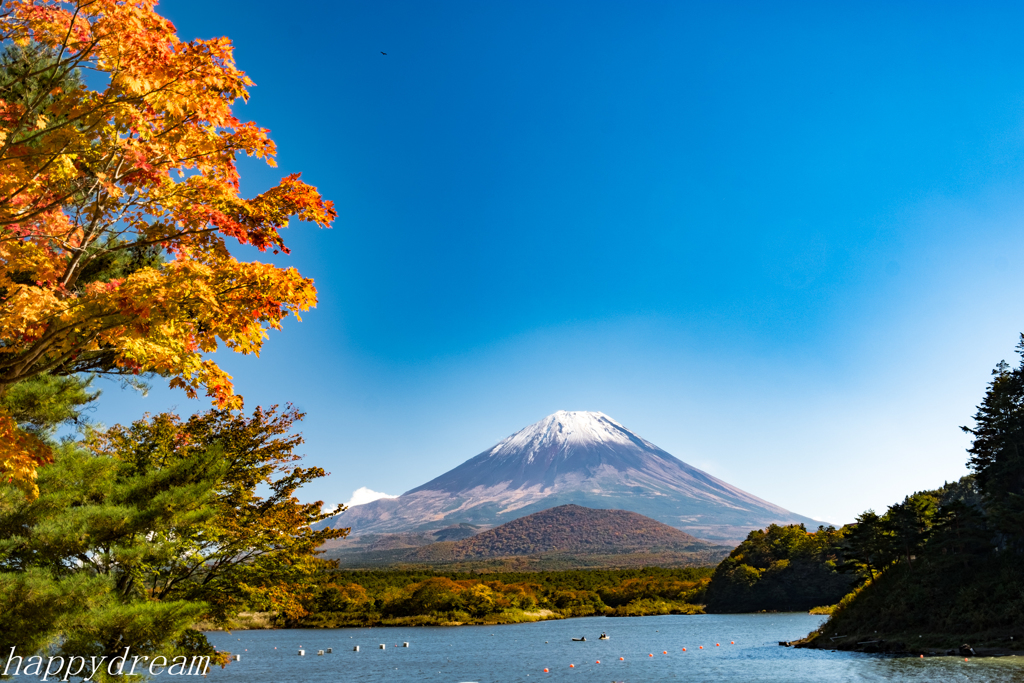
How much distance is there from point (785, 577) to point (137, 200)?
278 feet

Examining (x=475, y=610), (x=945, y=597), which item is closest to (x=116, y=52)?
(x=945, y=597)

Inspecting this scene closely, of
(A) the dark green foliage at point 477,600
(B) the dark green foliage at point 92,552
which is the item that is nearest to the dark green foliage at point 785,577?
(A) the dark green foliage at point 477,600

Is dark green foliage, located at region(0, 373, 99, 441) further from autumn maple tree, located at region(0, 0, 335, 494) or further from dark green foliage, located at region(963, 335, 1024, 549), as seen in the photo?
dark green foliage, located at region(963, 335, 1024, 549)

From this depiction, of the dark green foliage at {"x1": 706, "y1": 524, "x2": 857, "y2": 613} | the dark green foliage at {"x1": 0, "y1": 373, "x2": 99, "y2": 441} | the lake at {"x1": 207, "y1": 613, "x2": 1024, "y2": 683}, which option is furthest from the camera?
the dark green foliage at {"x1": 706, "y1": 524, "x2": 857, "y2": 613}

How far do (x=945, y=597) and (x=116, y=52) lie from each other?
1494 inches

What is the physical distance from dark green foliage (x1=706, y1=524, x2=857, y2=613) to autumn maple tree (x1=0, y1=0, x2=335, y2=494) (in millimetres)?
81410

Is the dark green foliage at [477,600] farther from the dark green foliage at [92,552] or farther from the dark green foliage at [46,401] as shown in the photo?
the dark green foliage at [46,401]

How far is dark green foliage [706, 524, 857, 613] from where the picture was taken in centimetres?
7669

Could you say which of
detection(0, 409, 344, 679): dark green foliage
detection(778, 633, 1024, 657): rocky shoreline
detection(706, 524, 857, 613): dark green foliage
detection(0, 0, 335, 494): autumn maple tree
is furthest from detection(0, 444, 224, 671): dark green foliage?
detection(706, 524, 857, 613): dark green foliage

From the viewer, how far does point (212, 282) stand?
7.29m

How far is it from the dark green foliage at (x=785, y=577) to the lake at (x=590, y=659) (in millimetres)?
20900

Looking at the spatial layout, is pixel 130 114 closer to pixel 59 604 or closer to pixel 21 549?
pixel 59 604

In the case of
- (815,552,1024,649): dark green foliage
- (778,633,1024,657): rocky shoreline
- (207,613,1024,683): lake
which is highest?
(815,552,1024,649): dark green foliage

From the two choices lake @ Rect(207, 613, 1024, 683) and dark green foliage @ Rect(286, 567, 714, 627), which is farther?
dark green foliage @ Rect(286, 567, 714, 627)
